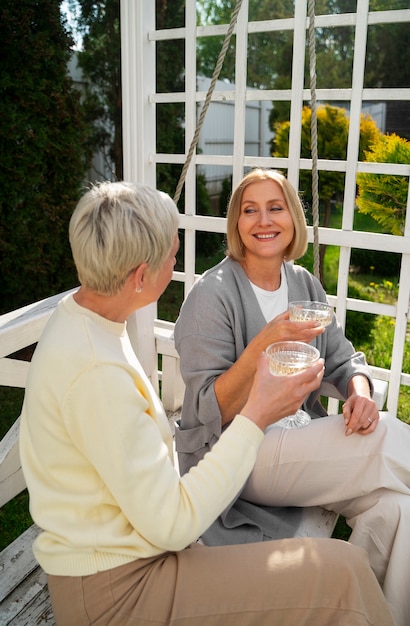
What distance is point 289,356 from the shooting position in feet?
4.83

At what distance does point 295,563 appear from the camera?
119 centimetres

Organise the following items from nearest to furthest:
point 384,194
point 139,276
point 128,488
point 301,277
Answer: point 128,488, point 139,276, point 301,277, point 384,194

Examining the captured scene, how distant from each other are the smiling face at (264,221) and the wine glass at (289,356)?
500 millimetres

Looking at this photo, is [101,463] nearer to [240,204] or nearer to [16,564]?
[16,564]

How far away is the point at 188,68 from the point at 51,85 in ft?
7.21

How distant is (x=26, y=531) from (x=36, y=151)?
323 cm

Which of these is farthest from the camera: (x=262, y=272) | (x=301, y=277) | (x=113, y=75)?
(x=113, y=75)

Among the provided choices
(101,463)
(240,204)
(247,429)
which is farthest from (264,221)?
(101,463)

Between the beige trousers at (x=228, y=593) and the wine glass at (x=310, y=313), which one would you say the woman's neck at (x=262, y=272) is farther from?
the beige trousers at (x=228, y=593)

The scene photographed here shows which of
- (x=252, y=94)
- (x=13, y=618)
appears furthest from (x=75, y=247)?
(x=252, y=94)

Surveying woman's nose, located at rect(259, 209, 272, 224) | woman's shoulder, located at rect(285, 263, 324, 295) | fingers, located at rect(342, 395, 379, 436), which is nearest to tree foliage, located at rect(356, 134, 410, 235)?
woman's shoulder, located at rect(285, 263, 324, 295)

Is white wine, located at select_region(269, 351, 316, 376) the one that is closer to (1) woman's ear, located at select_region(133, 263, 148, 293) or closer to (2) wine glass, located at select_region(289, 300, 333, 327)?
(2) wine glass, located at select_region(289, 300, 333, 327)

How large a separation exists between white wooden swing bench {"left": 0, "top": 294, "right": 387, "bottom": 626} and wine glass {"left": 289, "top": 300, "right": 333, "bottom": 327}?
21.6 inches

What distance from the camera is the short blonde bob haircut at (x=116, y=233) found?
113 centimetres
